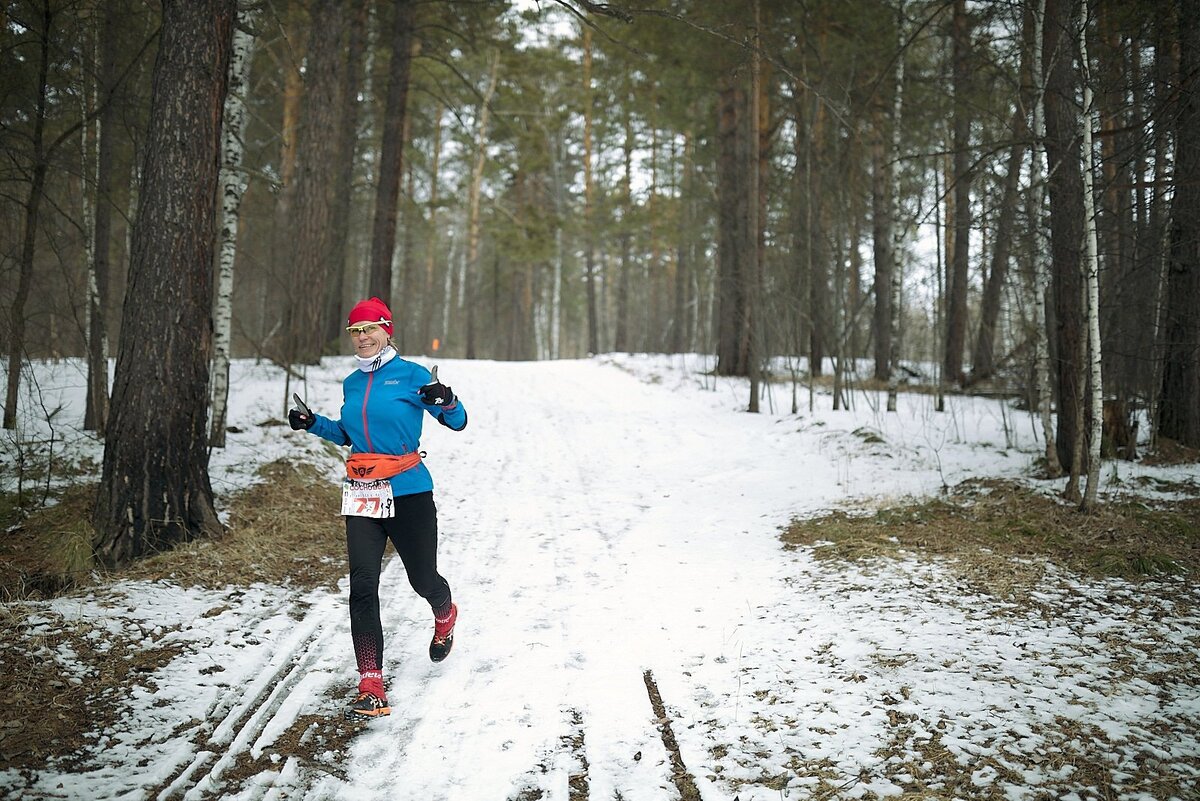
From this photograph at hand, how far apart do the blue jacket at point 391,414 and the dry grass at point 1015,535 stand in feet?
11.8

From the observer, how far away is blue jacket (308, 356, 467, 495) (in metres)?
3.76

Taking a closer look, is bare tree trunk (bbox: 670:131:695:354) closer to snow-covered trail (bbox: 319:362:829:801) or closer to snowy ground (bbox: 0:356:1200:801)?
snow-covered trail (bbox: 319:362:829:801)

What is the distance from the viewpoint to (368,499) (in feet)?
12.1

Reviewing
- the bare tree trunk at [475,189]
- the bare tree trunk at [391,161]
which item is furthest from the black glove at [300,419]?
the bare tree trunk at [475,189]

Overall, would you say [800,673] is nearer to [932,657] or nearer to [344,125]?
[932,657]

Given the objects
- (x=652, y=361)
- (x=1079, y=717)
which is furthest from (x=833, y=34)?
(x=1079, y=717)

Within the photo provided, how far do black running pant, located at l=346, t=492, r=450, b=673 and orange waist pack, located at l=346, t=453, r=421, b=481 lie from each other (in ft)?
0.58

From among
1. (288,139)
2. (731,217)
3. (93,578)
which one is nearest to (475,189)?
(288,139)

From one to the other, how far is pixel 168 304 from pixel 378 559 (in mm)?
2841

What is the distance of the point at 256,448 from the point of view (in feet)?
26.7

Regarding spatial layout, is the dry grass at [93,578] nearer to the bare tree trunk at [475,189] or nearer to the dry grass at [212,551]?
the dry grass at [212,551]

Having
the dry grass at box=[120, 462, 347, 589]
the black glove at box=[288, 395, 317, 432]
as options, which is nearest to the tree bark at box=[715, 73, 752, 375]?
the dry grass at box=[120, 462, 347, 589]

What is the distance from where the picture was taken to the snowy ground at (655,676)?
2.96 metres

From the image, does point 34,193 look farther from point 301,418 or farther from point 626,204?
point 626,204
